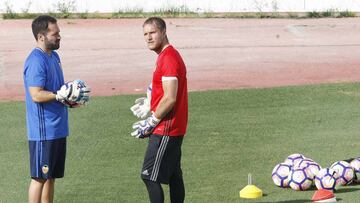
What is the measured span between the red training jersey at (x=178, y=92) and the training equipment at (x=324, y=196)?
1.89 metres

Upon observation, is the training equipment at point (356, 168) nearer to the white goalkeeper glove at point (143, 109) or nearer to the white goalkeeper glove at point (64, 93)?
the white goalkeeper glove at point (143, 109)

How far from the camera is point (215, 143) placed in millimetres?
14414

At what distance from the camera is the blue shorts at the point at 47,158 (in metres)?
10.1

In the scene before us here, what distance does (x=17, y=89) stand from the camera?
784 inches

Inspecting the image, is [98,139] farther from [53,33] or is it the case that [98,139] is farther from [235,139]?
[53,33]

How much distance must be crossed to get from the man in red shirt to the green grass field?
155cm

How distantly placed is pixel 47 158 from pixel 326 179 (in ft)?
11.0

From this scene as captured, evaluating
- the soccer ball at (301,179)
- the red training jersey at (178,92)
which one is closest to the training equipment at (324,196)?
the soccer ball at (301,179)

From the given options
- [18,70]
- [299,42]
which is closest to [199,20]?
[299,42]

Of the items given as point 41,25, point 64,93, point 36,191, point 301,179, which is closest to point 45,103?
point 64,93

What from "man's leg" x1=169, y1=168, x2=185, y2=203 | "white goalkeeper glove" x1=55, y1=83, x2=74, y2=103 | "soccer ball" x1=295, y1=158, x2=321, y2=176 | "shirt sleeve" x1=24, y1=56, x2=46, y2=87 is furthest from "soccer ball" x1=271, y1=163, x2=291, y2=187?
"shirt sleeve" x1=24, y1=56, x2=46, y2=87

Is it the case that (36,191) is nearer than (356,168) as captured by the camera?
Yes

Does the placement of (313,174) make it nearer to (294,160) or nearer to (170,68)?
(294,160)

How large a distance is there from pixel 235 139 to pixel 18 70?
8.89 metres
